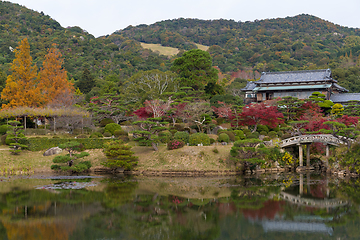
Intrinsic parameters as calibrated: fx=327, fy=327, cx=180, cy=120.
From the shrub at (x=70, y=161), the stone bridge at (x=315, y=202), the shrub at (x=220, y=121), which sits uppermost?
the shrub at (x=220, y=121)

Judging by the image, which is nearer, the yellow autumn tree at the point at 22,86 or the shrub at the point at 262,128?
the shrub at the point at 262,128

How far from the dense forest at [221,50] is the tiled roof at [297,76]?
1942cm

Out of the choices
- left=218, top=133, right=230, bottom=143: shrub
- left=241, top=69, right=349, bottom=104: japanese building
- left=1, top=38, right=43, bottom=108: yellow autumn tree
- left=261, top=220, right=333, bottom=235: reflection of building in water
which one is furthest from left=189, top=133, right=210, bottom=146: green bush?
left=1, top=38, right=43, bottom=108: yellow autumn tree

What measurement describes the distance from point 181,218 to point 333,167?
23.6 metres

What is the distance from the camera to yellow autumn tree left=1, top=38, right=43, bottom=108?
164ft

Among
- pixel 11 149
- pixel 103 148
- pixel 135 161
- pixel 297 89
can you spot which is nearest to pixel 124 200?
pixel 135 161

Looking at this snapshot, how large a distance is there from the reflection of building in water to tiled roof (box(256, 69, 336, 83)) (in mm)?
44587

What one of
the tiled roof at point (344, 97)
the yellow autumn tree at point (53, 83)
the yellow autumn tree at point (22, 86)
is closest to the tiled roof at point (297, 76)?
the tiled roof at point (344, 97)

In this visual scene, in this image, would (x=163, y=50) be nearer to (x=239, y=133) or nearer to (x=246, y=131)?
(x=246, y=131)

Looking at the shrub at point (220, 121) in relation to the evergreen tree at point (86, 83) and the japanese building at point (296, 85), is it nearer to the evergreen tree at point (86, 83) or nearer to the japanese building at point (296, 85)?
the japanese building at point (296, 85)

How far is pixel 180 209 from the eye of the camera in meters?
22.6

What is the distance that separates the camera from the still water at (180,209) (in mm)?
17953

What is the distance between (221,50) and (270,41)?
2409 centimetres

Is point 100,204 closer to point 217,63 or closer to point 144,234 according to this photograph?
point 144,234
